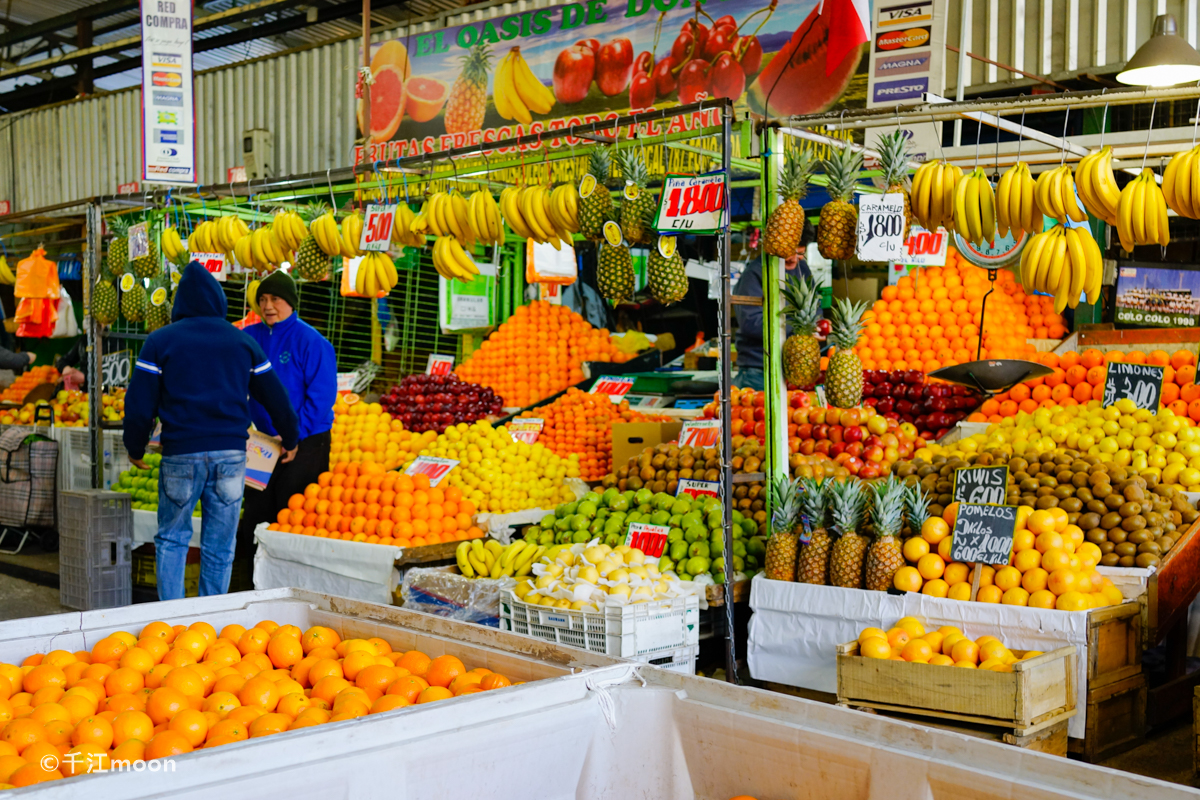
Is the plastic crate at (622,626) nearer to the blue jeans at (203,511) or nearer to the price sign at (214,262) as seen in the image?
the blue jeans at (203,511)

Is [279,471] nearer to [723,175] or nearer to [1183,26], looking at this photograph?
[723,175]

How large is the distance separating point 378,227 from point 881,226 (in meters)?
2.77

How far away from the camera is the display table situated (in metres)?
3.68

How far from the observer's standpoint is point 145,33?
7277mm

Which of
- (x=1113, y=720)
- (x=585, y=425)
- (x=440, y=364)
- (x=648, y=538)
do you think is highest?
(x=440, y=364)

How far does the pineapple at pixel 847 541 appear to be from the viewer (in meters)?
4.19

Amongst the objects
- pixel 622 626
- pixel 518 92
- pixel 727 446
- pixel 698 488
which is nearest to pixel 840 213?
pixel 727 446

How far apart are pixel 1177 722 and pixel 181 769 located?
4125 mm

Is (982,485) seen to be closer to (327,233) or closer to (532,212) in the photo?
(532,212)

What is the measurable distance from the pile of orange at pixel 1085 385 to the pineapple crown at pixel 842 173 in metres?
1.86

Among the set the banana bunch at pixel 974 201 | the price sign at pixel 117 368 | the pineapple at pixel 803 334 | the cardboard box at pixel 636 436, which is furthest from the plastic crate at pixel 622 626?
the price sign at pixel 117 368

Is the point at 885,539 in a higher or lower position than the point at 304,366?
lower

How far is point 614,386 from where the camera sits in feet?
25.7

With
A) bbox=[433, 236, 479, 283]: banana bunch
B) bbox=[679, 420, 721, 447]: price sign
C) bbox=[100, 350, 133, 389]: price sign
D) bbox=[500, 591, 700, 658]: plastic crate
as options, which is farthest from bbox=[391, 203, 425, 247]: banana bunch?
bbox=[100, 350, 133, 389]: price sign
